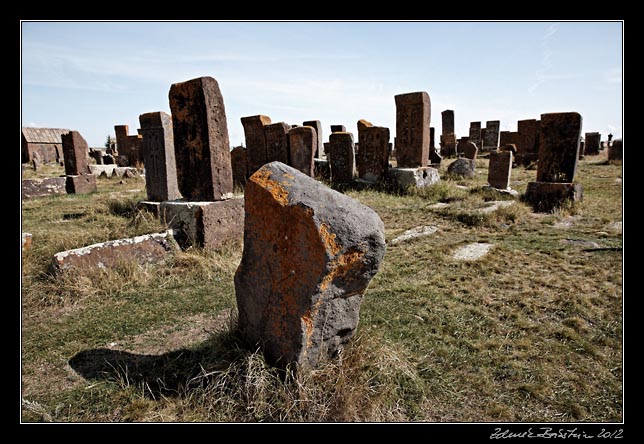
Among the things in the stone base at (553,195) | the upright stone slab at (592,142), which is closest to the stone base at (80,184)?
the stone base at (553,195)

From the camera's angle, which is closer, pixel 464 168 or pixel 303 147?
pixel 303 147

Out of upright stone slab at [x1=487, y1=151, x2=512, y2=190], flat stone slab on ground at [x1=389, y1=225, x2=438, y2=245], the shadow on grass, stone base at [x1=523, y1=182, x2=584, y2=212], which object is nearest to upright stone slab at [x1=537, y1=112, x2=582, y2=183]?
stone base at [x1=523, y1=182, x2=584, y2=212]

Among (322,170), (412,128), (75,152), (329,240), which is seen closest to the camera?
(329,240)

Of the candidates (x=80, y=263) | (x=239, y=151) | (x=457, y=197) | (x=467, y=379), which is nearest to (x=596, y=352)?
(x=467, y=379)

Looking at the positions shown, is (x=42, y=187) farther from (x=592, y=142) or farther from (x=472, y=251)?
(x=592, y=142)

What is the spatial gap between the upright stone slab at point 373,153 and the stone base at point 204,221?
19.8 ft

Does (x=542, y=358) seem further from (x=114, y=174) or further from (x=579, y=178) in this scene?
(x=114, y=174)

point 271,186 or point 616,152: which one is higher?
point 616,152

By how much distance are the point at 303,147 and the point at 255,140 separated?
1.90m

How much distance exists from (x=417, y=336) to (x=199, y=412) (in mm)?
1668

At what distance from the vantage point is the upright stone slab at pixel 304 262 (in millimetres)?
2045

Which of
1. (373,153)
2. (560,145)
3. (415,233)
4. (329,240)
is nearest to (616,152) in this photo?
(560,145)

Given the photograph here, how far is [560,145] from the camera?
25.1 ft

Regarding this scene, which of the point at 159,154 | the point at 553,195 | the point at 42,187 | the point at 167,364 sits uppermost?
the point at 159,154
